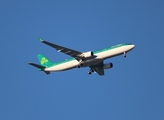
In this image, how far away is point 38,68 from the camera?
9000 centimetres

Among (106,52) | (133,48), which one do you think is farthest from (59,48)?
(133,48)

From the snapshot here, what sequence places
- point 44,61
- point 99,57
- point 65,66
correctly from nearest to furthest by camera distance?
point 99,57 → point 65,66 → point 44,61

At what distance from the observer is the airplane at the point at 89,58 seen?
7938 cm

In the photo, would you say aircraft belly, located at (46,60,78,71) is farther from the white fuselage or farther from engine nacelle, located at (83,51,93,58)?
engine nacelle, located at (83,51,93,58)

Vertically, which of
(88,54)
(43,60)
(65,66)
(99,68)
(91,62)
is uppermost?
(88,54)

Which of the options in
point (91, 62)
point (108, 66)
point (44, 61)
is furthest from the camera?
point (44, 61)

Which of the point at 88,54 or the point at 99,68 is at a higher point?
the point at 88,54

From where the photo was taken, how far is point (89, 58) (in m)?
81.5

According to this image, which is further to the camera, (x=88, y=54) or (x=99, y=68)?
(x=99, y=68)

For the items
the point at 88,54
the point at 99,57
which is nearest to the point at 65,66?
the point at 88,54

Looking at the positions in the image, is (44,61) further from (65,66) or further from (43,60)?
(65,66)

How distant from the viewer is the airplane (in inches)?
3125

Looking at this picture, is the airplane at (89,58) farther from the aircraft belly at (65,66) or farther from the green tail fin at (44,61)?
the green tail fin at (44,61)

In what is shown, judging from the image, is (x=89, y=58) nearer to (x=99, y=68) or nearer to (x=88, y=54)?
(x=88, y=54)
